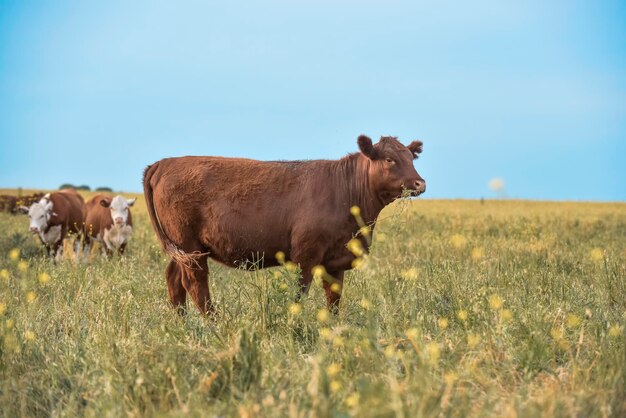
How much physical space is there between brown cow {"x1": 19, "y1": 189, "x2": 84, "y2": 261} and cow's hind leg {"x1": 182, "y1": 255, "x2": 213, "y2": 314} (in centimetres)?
725

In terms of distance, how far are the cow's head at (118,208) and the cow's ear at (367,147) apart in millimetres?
8206

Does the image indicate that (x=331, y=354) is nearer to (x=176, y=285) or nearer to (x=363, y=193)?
(x=363, y=193)

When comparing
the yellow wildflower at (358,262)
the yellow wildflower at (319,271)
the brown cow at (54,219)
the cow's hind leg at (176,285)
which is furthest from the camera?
the brown cow at (54,219)

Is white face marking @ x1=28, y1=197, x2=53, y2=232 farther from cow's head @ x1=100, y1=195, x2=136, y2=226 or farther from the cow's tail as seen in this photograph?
the cow's tail

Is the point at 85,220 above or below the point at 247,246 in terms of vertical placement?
below

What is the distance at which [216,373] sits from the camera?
3957mm

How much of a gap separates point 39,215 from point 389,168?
978 centimetres

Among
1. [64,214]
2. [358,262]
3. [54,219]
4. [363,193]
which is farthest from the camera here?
[64,214]

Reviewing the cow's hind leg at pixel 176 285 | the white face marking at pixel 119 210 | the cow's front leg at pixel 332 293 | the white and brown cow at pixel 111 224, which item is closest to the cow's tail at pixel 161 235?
the cow's hind leg at pixel 176 285

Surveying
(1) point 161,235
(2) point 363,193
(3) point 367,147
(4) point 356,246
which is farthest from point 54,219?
(4) point 356,246

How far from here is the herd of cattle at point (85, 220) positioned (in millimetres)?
14117

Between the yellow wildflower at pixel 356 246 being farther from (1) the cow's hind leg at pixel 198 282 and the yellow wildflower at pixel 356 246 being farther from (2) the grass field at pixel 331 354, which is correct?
(1) the cow's hind leg at pixel 198 282

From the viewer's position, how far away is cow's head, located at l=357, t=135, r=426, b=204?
6.91m

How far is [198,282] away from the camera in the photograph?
7508 mm
